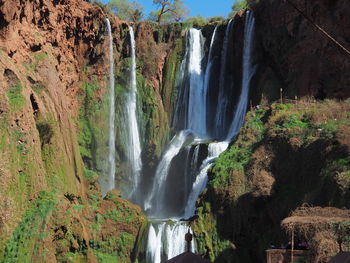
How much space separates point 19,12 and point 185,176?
13.8 m

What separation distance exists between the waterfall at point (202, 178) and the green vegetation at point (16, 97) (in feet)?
34.1

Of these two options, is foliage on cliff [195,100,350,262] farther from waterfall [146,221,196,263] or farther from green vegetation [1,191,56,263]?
green vegetation [1,191,56,263]

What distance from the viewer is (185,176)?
99.5ft

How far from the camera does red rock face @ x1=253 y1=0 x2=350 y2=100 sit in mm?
26859

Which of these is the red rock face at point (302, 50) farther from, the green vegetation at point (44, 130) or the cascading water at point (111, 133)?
the green vegetation at point (44, 130)

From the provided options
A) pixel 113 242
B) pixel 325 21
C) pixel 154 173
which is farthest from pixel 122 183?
pixel 325 21

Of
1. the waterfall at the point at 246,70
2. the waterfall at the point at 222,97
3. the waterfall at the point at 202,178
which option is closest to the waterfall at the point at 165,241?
the waterfall at the point at 202,178

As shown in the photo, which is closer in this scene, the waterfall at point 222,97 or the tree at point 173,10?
the waterfall at point 222,97

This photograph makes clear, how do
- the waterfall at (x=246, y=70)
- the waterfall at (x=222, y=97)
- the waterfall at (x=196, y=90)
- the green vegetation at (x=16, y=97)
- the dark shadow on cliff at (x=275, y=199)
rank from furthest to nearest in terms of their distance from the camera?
the waterfall at (x=196, y=90) < the waterfall at (x=222, y=97) < the waterfall at (x=246, y=70) < the green vegetation at (x=16, y=97) < the dark shadow on cliff at (x=275, y=199)

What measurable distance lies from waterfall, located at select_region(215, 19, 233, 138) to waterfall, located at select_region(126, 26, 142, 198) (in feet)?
20.4

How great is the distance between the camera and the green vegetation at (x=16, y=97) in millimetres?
23156

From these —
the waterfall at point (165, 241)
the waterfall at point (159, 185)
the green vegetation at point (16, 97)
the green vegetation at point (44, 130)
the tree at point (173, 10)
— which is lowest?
the waterfall at point (165, 241)

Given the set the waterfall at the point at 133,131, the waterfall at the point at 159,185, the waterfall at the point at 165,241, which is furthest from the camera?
the waterfall at the point at 133,131

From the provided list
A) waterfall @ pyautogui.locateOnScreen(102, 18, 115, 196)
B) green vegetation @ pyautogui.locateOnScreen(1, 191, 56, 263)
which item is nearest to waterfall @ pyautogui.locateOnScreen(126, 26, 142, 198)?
waterfall @ pyautogui.locateOnScreen(102, 18, 115, 196)
